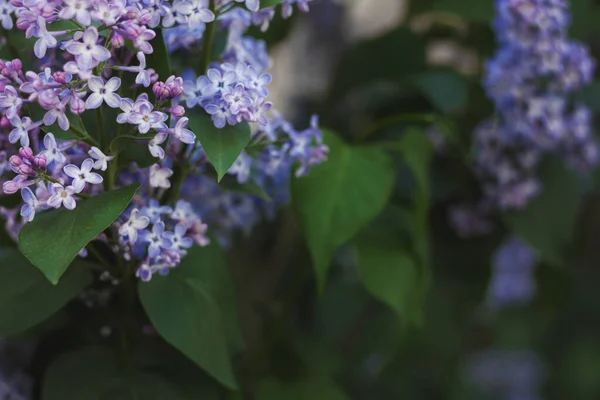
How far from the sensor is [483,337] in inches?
60.2

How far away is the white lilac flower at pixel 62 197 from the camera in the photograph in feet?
1.56

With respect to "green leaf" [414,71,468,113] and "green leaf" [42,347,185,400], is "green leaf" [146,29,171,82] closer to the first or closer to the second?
"green leaf" [42,347,185,400]

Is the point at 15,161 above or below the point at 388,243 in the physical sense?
above

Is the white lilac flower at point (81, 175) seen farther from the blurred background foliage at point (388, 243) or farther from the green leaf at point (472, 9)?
the green leaf at point (472, 9)

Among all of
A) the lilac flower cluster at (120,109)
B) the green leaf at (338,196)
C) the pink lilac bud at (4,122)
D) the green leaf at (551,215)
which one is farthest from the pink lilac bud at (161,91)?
the green leaf at (551,215)

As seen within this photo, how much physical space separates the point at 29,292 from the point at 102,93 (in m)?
0.17

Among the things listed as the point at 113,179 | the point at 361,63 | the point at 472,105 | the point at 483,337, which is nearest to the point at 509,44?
the point at 472,105

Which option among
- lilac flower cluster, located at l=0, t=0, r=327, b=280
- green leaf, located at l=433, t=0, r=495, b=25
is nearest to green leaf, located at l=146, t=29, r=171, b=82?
lilac flower cluster, located at l=0, t=0, r=327, b=280

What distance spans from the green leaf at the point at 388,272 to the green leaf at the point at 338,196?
0.07 metres

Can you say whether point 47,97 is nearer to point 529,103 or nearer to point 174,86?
point 174,86

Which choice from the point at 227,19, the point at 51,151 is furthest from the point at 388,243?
the point at 51,151

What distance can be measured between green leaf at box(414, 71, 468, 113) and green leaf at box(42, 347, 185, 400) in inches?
17.5

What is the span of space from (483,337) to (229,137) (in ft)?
3.76

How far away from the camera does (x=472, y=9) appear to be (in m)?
0.95
